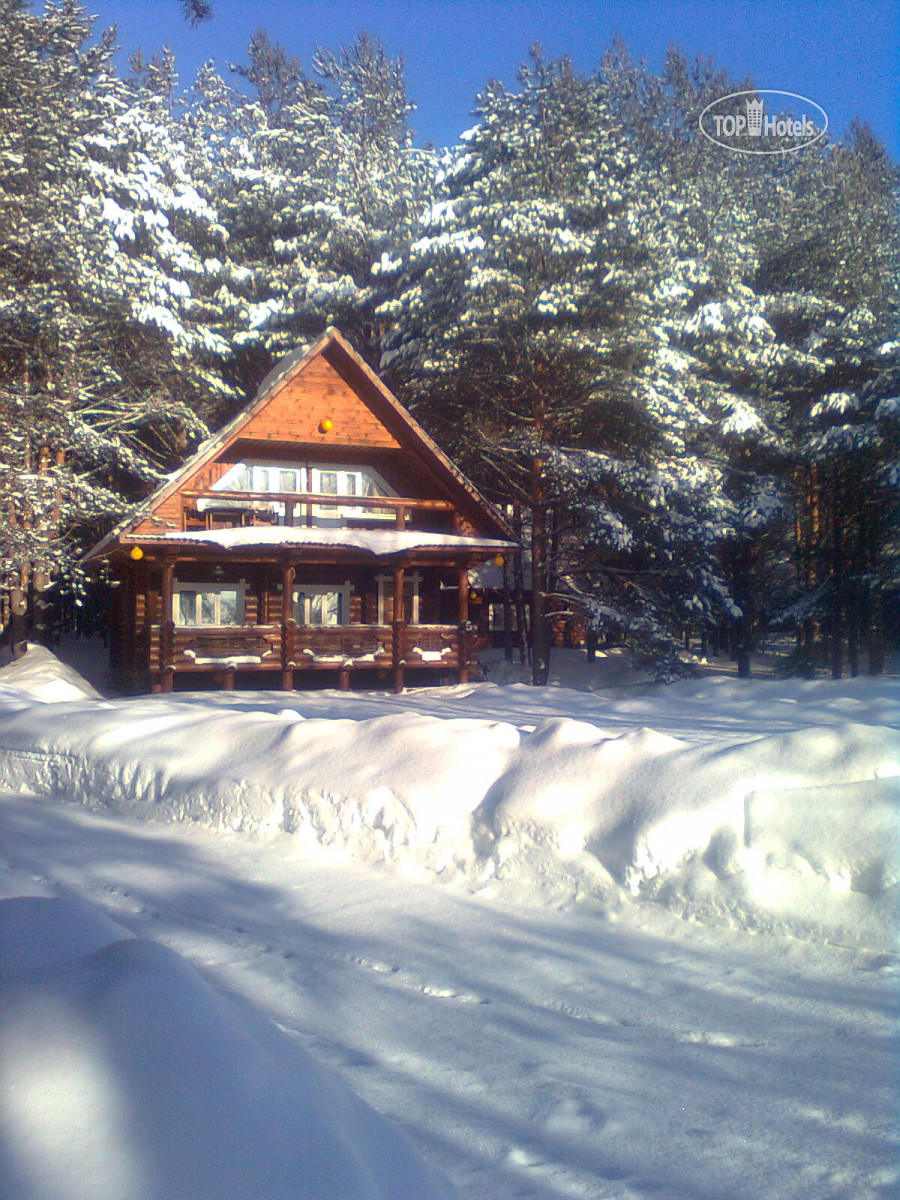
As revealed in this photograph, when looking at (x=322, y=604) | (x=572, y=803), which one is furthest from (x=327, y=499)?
(x=572, y=803)

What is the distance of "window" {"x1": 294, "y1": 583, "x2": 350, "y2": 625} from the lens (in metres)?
22.5

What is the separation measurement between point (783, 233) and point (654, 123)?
462cm

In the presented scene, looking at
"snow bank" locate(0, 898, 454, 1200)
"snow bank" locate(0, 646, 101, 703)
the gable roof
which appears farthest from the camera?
the gable roof

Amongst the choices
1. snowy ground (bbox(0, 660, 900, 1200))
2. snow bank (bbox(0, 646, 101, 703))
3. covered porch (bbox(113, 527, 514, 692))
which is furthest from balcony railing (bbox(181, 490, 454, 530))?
snowy ground (bbox(0, 660, 900, 1200))

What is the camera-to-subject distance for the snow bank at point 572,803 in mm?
4730

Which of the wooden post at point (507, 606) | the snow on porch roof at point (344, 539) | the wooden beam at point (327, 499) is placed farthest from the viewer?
the wooden post at point (507, 606)

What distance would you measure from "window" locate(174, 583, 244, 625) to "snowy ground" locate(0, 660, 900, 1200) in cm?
1320

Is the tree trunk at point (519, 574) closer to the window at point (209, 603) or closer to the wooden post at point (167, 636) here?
the window at point (209, 603)

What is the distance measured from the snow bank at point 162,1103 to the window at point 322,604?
19.8m

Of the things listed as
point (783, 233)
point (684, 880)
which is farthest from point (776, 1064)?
point (783, 233)

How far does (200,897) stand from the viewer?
557 centimetres

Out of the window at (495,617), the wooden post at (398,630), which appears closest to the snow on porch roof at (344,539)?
the wooden post at (398,630)

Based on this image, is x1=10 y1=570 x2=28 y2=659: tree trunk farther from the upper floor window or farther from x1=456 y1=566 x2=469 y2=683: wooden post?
x1=456 y1=566 x2=469 y2=683: wooden post

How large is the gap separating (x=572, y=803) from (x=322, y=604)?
57.4 ft
